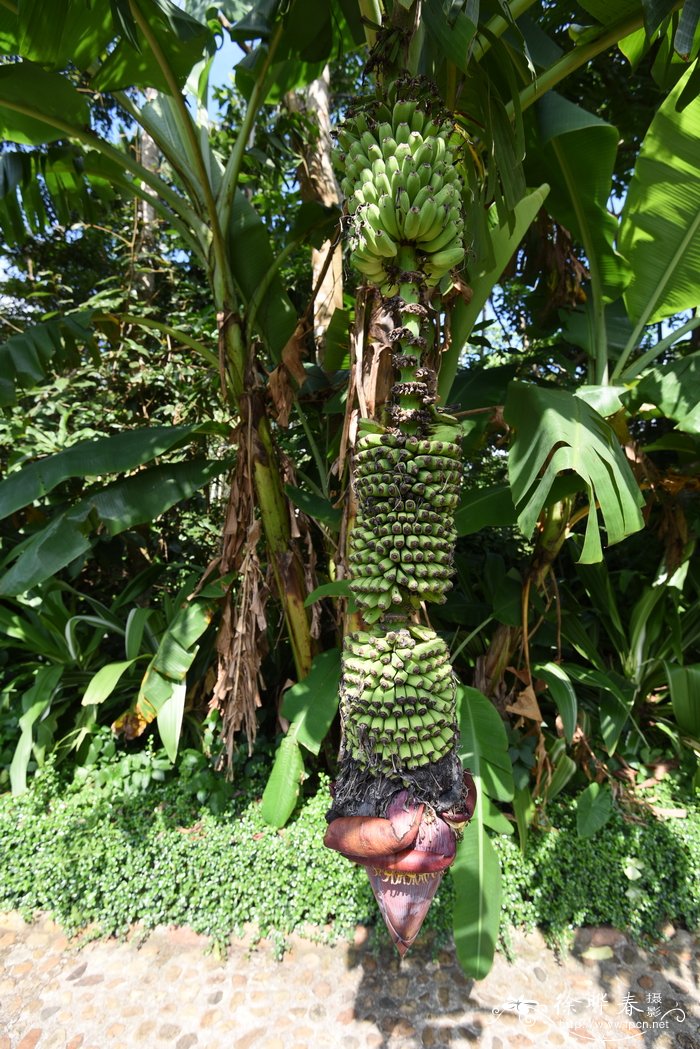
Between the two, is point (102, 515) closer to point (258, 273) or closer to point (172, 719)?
point (172, 719)

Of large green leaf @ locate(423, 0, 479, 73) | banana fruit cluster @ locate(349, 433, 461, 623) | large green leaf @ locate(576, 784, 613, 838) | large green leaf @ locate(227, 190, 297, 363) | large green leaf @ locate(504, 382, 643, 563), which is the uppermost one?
large green leaf @ locate(227, 190, 297, 363)

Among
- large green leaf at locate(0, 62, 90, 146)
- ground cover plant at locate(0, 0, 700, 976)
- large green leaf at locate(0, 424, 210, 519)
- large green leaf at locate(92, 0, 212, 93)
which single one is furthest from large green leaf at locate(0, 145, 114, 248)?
large green leaf at locate(0, 424, 210, 519)

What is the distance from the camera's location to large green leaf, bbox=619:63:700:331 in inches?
72.9

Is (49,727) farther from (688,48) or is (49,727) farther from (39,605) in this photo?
(688,48)

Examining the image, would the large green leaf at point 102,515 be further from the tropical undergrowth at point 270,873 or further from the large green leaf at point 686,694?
the large green leaf at point 686,694

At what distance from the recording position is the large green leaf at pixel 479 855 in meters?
1.76

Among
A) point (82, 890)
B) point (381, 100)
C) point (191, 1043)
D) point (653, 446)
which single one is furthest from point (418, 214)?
point (82, 890)

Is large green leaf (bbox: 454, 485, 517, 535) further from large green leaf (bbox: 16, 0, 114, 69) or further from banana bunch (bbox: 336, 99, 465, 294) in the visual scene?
large green leaf (bbox: 16, 0, 114, 69)

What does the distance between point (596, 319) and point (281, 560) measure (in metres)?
1.67

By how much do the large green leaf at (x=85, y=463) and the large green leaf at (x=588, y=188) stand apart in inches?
68.0

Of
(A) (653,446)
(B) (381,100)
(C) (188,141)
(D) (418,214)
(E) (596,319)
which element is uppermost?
(C) (188,141)

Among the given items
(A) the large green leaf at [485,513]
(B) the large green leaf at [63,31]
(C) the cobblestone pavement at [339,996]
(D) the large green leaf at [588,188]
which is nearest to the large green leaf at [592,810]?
(C) the cobblestone pavement at [339,996]

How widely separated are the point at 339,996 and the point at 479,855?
0.77 metres

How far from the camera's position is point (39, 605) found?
10.4ft
